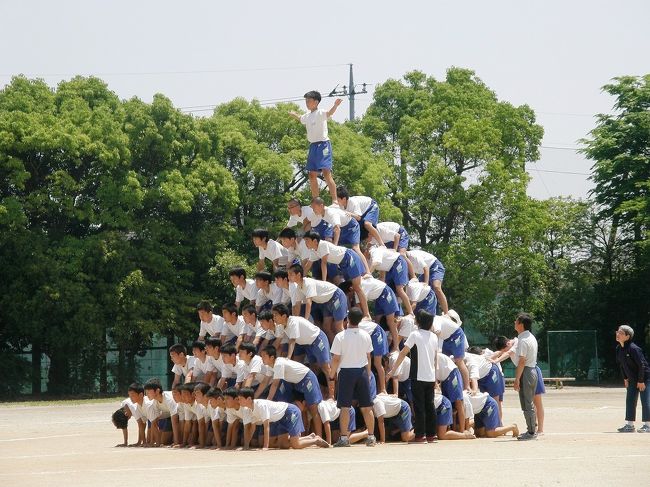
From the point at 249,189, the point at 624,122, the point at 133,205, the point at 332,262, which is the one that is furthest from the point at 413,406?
the point at 624,122

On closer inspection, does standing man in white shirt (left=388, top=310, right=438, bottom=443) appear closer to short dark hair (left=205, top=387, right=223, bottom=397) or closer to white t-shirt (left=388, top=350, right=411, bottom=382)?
white t-shirt (left=388, top=350, right=411, bottom=382)

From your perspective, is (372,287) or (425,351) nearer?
(425,351)

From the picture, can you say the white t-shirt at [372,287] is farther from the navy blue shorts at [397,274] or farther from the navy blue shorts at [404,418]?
the navy blue shorts at [404,418]

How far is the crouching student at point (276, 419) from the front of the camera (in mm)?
16453

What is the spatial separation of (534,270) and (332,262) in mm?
32505

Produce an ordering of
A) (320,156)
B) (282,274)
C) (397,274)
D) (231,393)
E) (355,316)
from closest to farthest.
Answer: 1. (355,316)
2. (231,393)
3. (282,274)
4. (397,274)
5. (320,156)

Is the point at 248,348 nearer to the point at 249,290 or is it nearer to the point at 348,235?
the point at 249,290

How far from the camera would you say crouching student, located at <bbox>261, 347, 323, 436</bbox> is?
55.1 feet

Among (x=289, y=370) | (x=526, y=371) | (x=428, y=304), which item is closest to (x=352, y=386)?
(x=289, y=370)

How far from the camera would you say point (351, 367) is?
16.5 m

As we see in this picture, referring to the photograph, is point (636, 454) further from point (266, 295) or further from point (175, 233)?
point (175, 233)

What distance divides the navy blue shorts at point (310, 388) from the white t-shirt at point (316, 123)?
5292 mm

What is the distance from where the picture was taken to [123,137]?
42562 mm

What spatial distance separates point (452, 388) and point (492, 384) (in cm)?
175
